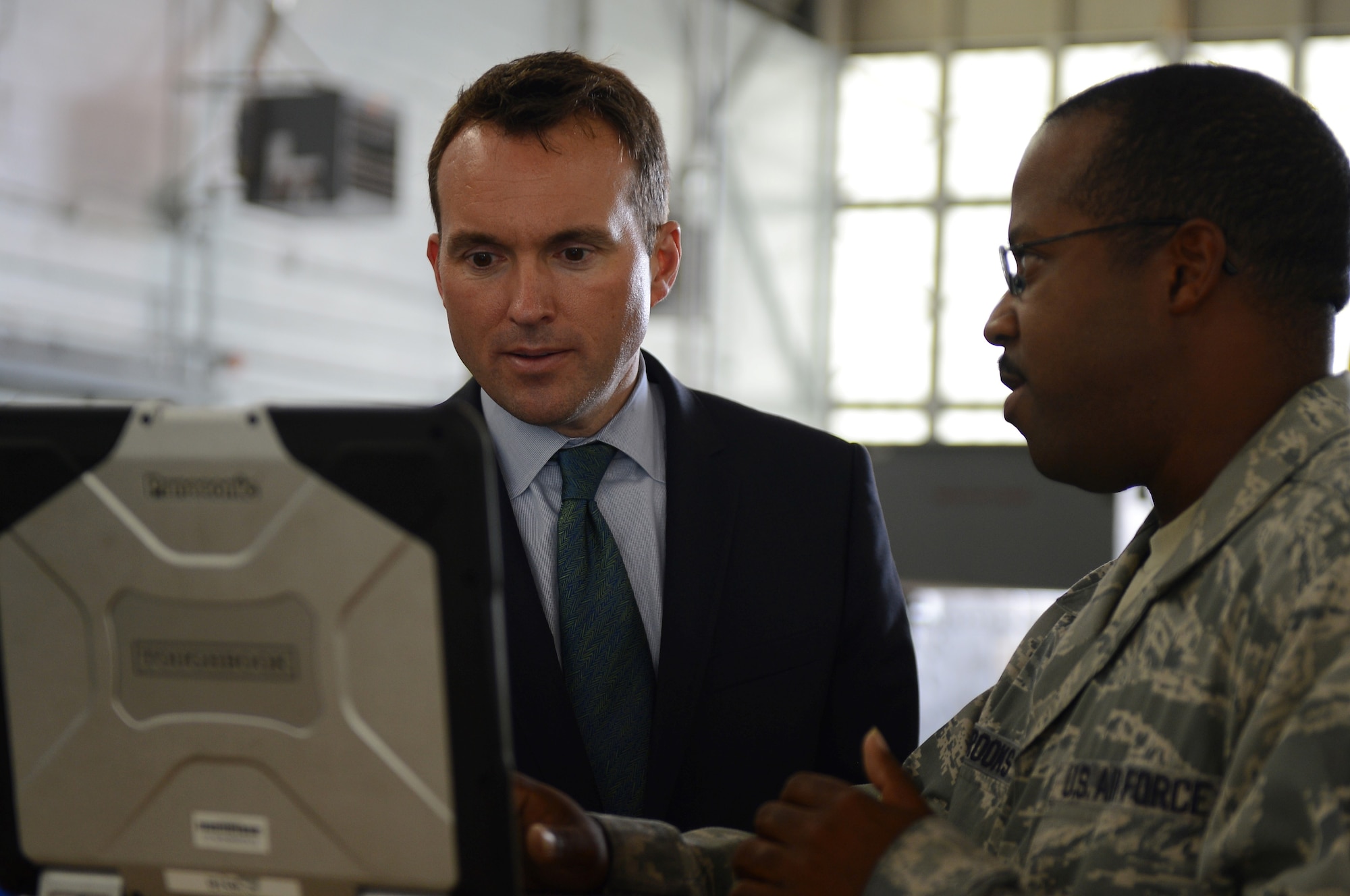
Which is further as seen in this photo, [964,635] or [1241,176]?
[964,635]

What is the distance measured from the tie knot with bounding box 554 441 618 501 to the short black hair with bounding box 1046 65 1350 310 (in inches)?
35.6

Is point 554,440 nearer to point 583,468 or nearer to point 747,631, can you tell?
point 583,468

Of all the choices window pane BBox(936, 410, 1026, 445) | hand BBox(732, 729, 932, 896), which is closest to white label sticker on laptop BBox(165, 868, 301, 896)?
hand BBox(732, 729, 932, 896)

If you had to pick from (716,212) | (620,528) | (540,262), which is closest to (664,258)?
(540,262)

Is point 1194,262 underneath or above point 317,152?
underneath

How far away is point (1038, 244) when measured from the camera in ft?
4.79

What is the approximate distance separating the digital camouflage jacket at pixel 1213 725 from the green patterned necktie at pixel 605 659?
2.07 ft

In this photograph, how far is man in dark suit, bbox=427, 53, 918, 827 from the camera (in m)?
1.96

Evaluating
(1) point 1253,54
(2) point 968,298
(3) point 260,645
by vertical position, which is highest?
(1) point 1253,54

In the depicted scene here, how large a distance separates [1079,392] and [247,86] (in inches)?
286

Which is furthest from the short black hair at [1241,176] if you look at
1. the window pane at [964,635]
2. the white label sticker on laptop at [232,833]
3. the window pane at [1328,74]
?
the window pane at [1328,74]

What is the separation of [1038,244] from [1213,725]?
53 cm

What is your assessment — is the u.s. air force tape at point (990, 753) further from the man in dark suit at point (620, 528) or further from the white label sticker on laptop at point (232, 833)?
the white label sticker on laptop at point (232, 833)

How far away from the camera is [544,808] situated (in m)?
1.45
